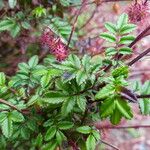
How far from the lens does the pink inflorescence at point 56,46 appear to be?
4.47 ft

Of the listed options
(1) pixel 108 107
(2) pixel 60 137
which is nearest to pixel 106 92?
(1) pixel 108 107

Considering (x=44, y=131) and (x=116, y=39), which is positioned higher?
(x=116, y=39)

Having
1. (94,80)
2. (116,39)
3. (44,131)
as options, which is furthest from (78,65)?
(44,131)

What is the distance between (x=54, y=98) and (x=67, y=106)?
0.15 ft

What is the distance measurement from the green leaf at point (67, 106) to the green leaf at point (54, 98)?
14 mm

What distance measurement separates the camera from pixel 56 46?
1.38 meters

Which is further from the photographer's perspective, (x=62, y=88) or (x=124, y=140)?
(x=124, y=140)

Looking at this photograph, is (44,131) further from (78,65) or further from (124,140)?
(124,140)

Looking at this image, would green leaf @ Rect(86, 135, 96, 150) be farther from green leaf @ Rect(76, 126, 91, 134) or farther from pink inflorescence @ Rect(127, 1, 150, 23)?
pink inflorescence @ Rect(127, 1, 150, 23)

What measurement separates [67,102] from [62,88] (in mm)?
49

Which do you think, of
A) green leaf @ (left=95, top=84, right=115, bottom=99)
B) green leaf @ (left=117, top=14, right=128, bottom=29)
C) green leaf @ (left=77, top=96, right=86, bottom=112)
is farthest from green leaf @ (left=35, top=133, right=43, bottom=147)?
green leaf @ (left=117, top=14, right=128, bottom=29)

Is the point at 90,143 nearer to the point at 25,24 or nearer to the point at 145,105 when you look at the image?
the point at 145,105

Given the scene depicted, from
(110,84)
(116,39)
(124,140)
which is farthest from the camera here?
(124,140)

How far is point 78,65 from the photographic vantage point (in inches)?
48.8
